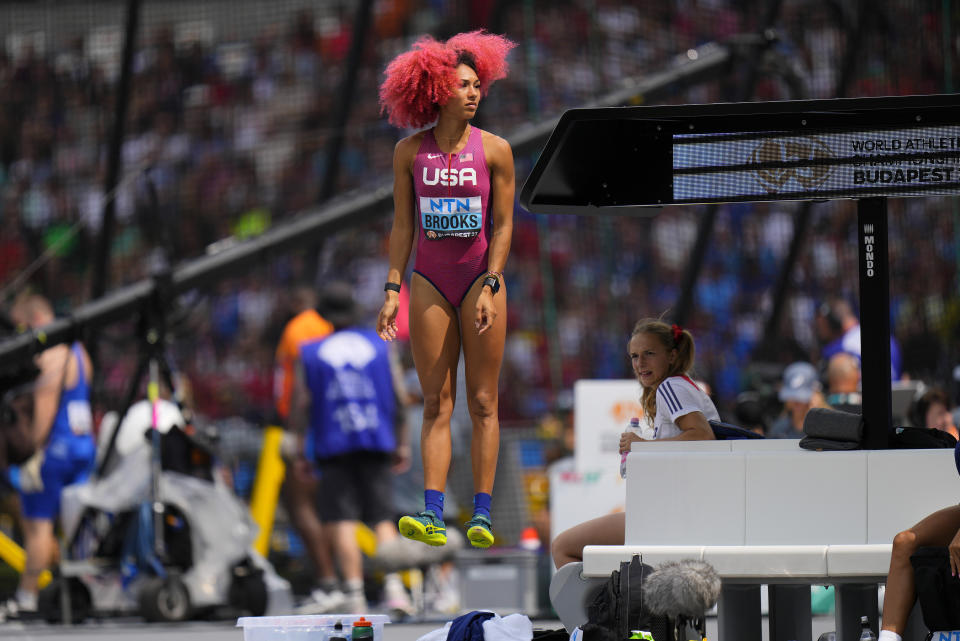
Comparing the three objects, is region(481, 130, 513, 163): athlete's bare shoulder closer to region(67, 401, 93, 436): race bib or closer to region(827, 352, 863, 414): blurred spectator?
region(827, 352, 863, 414): blurred spectator

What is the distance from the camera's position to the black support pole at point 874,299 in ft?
18.4

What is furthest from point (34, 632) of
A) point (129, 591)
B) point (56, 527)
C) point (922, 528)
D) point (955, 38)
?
point (955, 38)

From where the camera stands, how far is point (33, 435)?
10680 millimetres

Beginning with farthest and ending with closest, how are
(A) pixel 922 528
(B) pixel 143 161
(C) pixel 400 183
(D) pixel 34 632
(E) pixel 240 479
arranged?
(B) pixel 143 161 → (E) pixel 240 479 → (D) pixel 34 632 → (C) pixel 400 183 → (A) pixel 922 528

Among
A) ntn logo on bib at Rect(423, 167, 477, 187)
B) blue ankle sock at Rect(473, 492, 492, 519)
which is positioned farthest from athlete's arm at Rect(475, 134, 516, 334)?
blue ankle sock at Rect(473, 492, 492, 519)

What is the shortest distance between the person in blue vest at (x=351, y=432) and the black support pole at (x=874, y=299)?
4.76 m

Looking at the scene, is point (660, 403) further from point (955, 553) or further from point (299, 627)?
point (299, 627)

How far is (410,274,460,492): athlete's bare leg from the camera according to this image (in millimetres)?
5738

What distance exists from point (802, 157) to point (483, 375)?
1.36 meters

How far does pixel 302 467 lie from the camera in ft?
35.4

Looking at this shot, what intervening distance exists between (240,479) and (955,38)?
670cm

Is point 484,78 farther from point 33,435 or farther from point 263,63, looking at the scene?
point 263,63

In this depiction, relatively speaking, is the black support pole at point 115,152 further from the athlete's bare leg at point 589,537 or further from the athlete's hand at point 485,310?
the athlete's hand at point 485,310

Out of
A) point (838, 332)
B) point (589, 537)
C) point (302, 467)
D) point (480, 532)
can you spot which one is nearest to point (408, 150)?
point (480, 532)
